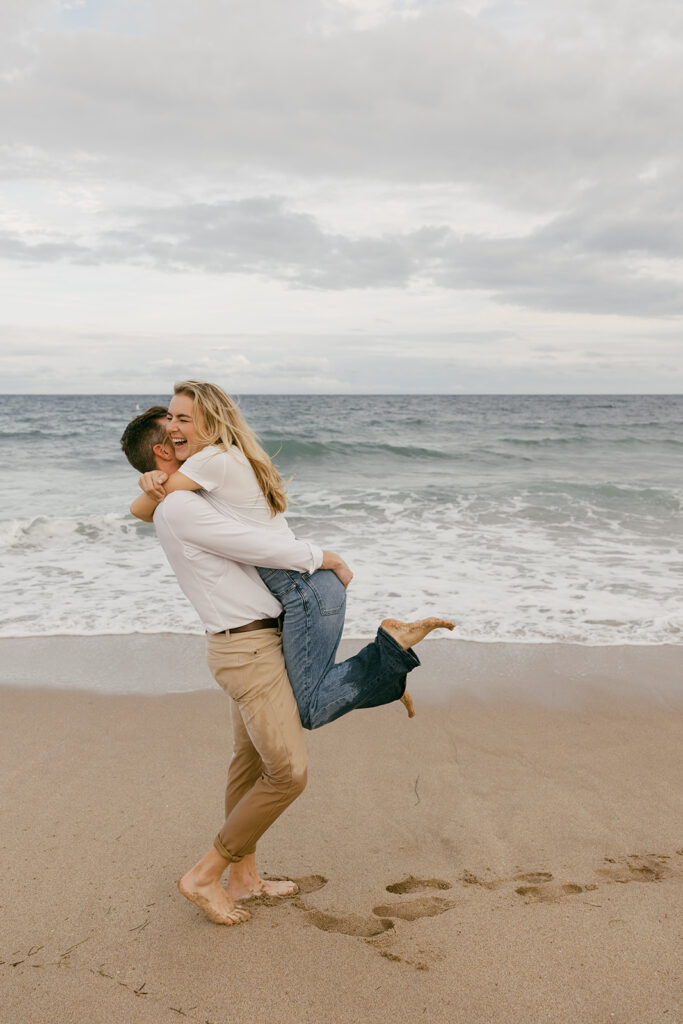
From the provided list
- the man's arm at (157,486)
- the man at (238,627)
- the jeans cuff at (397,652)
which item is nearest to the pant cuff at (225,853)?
the man at (238,627)

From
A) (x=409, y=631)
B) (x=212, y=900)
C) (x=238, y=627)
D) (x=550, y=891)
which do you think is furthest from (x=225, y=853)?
(x=550, y=891)

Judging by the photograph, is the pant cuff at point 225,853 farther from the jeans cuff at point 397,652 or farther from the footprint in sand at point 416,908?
the jeans cuff at point 397,652

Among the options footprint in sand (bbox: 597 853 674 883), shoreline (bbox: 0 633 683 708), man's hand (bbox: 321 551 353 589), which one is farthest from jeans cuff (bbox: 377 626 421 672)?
shoreline (bbox: 0 633 683 708)

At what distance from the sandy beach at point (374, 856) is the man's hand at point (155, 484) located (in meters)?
1.71

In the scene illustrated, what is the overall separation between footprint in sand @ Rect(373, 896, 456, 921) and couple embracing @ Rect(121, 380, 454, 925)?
2.01 ft

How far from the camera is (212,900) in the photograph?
116 inches

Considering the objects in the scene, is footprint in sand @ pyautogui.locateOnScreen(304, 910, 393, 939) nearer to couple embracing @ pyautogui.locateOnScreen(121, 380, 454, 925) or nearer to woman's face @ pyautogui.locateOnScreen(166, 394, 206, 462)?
couple embracing @ pyautogui.locateOnScreen(121, 380, 454, 925)

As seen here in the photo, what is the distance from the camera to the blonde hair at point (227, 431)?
2814mm

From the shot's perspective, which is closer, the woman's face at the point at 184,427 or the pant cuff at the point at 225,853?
the woman's face at the point at 184,427

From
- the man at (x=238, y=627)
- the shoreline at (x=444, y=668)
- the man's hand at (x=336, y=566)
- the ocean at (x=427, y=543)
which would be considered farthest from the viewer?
the ocean at (x=427, y=543)

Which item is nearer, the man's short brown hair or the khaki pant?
the khaki pant

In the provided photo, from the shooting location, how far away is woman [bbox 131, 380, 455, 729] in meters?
2.73

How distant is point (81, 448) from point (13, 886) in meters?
24.3

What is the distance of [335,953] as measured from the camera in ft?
9.09
